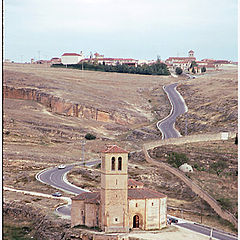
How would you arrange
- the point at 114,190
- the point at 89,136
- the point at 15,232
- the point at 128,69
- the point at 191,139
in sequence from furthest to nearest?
the point at 128,69 < the point at 89,136 < the point at 191,139 < the point at 15,232 < the point at 114,190

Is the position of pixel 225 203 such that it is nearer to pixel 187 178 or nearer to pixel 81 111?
pixel 187 178

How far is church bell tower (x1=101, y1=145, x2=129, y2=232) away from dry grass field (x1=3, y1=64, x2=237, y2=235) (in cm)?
1229

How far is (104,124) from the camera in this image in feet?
398

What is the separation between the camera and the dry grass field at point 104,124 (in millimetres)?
78000

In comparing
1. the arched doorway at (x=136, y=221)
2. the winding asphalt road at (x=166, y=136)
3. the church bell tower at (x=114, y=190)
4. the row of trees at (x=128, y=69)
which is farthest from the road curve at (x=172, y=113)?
the church bell tower at (x=114, y=190)

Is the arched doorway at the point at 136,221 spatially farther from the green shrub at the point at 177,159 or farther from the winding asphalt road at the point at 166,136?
the green shrub at the point at 177,159

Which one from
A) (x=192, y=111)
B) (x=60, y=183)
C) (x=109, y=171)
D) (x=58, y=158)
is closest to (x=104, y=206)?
(x=109, y=171)

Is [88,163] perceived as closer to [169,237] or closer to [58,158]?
[58,158]

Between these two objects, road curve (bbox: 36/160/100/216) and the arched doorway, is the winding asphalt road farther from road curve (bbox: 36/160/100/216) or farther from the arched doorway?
the arched doorway

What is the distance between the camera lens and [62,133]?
110 m

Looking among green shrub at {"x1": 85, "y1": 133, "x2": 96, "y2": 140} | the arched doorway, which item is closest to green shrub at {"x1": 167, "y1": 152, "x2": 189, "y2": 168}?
green shrub at {"x1": 85, "y1": 133, "x2": 96, "y2": 140}

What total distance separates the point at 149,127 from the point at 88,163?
28374 mm

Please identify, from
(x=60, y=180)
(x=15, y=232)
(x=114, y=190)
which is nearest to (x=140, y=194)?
(x=114, y=190)

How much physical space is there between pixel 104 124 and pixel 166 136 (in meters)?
17.8
